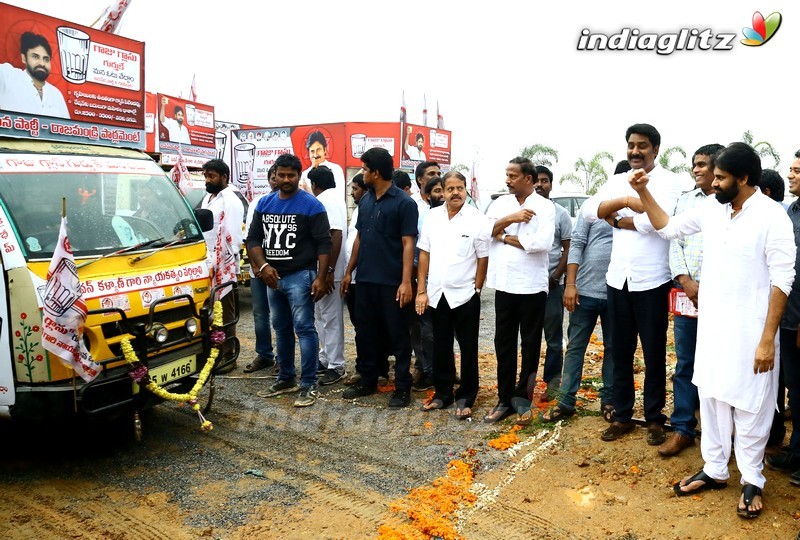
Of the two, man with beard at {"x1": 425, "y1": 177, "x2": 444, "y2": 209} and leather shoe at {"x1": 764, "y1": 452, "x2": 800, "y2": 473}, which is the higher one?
man with beard at {"x1": 425, "y1": 177, "x2": 444, "y2": 209}

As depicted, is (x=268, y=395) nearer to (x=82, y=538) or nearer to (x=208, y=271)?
(x=208, y=271)

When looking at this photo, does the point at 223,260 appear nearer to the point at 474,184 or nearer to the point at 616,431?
the point at 616,431

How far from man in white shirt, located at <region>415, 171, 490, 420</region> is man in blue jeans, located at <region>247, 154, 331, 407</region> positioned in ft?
3.14

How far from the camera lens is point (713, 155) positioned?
4.07m

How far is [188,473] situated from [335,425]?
1265mm

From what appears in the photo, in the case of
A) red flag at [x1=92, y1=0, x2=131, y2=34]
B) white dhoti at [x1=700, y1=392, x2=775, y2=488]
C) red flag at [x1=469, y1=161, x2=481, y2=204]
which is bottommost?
white dhoti at [x1=700, y1=392, x2=775, y2=488]

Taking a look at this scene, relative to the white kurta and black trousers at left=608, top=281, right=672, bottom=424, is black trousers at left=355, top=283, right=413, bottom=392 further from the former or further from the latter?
the white kurta

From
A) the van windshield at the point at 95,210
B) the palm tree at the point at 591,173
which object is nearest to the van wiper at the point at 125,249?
the van windshield at the point at 95,210

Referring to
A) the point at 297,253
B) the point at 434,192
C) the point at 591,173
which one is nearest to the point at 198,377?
the point at 297,253

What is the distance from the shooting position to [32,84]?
501 centimetres

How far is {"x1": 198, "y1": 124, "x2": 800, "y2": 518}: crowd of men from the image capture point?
11.0 ft

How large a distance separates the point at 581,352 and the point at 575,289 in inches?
20.2

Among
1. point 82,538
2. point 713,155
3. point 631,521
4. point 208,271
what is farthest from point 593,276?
point 82,538

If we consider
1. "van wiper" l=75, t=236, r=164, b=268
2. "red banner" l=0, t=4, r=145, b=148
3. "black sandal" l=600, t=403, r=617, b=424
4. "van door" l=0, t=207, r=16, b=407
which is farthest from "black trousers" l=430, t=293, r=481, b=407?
"red banner" l=0, t=4, r=145, b=148
